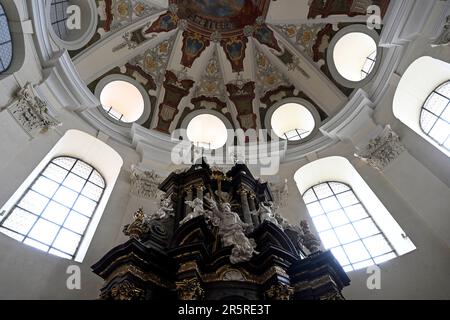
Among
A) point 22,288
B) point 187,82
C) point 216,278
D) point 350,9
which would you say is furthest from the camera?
point 187,82

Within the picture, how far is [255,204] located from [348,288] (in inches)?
110

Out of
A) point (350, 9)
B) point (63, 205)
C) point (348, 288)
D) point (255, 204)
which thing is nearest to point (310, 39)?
point (350, 9)

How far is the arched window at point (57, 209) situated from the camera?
27.3ft

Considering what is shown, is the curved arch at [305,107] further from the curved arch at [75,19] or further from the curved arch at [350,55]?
the curved arch at [75,19]

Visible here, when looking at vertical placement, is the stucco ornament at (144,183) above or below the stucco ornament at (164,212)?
above

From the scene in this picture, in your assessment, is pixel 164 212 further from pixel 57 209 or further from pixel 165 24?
pixel 165 24

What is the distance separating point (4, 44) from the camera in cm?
891

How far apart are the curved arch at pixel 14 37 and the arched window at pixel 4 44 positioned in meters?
0.04

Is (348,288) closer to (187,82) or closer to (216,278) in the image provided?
(216,278)

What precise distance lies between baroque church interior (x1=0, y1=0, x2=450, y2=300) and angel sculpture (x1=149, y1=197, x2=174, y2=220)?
10cm

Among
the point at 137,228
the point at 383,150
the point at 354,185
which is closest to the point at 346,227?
the point at 354,185

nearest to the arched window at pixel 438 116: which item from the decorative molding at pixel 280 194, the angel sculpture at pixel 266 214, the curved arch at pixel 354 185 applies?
the curved arch at pixel 354 185

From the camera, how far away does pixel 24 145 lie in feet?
28.9

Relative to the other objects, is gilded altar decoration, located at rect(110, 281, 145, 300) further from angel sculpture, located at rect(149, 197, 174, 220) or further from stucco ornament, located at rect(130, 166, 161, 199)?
stucco ornament, located at rect(130, 166, 161, 199)
